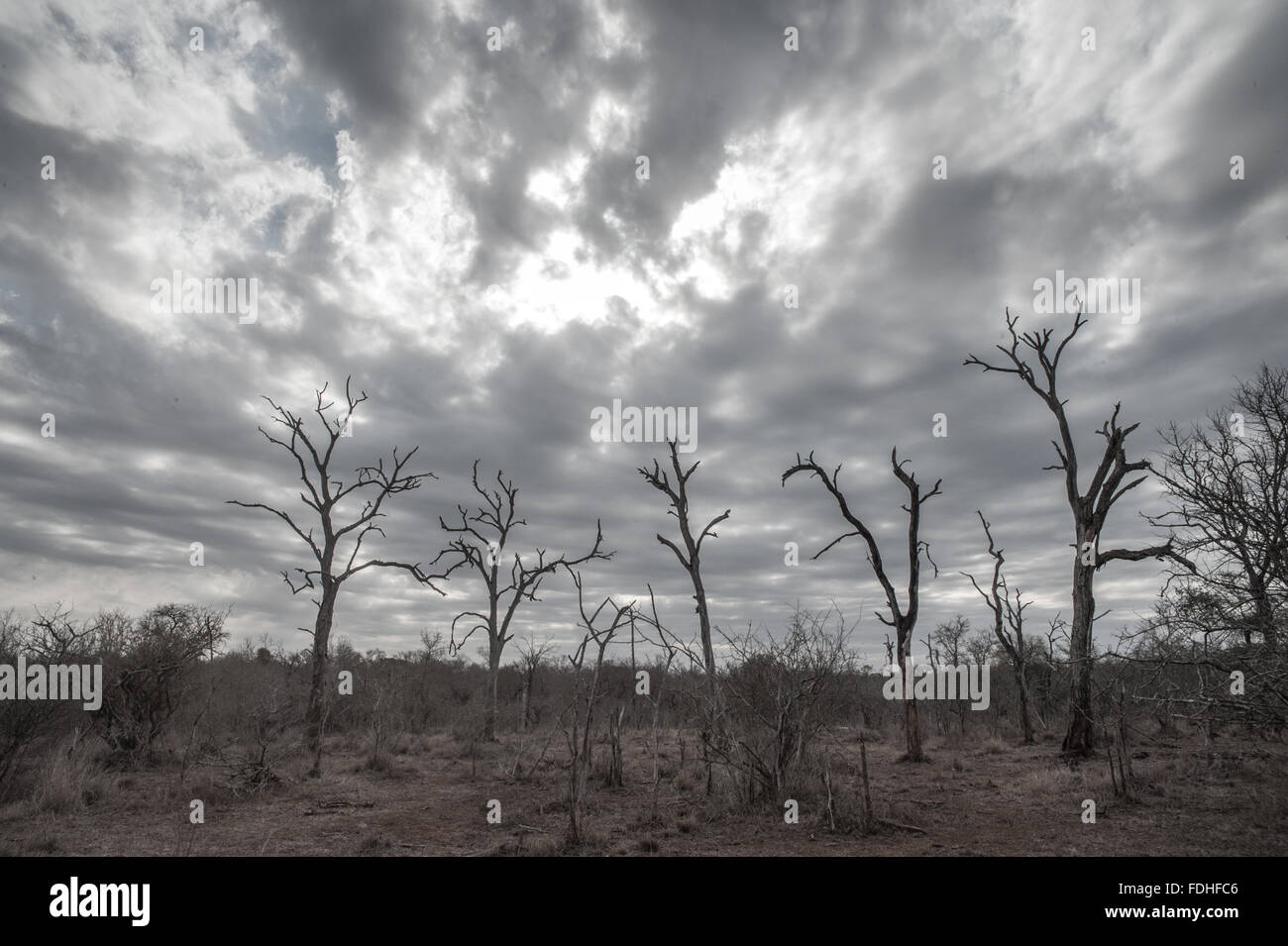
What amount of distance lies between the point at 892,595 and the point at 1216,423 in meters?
8.03

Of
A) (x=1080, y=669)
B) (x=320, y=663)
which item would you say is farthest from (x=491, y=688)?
(x=1080, y=669)

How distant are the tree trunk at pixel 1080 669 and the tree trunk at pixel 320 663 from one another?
707 inches

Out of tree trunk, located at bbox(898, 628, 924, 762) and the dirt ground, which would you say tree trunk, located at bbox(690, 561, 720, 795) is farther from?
tree trunk, located at bbox(898, 628, 924, 762)

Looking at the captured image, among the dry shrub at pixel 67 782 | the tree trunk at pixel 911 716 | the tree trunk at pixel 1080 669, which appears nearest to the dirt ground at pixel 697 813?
the dry shrub at pixel 67 782

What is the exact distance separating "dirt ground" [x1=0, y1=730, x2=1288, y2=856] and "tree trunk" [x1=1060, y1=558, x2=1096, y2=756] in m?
0.55

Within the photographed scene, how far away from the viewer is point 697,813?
11859mm

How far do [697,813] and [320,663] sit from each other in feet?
40.2

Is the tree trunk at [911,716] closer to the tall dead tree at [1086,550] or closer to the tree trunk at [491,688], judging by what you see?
the tall dead tree at [1086,550]

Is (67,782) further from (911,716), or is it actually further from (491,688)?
(911,716)

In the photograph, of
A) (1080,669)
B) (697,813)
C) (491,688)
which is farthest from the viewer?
(491,688)

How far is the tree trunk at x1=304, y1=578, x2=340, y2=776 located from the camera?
18562mm

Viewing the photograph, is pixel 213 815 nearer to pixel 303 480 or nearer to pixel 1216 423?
pixel 303 480
